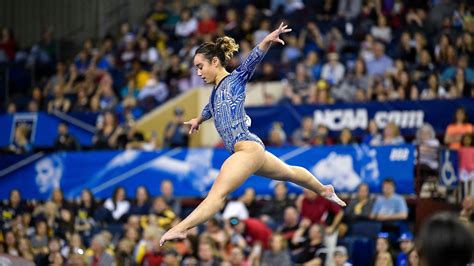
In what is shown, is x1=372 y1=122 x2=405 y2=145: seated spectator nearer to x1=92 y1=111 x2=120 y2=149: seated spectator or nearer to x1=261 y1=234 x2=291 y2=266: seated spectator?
x1=261 y1=234 x2=291 y2=266: seated spectator

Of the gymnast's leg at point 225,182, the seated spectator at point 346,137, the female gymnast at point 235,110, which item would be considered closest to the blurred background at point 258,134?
the seated spectator at point 346,137

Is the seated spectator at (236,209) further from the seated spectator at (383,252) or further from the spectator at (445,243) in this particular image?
the spectator at (445,243)

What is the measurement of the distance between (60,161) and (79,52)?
7091 millimetres

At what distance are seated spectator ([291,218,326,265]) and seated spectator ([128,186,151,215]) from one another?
269cm

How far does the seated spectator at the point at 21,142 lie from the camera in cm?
1602

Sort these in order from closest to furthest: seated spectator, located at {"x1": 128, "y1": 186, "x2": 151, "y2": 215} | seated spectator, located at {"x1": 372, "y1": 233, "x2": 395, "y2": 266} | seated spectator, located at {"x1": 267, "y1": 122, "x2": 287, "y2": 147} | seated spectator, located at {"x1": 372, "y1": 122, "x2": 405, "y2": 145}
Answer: seated spectator, located at {"x1": 372, "y1": 233, "x2": 395, "y2": 266} < seated spectator, located at {"x1": 372, "y1": 122, "x2": 405, "y2": 145} < seated spectator, located at {"x1": 128, "y1": 186, "x2": 151, "y2": 215} < seated spectator, located at {"x1": 267, "y1": 122, "x2": 287, "y2": 147}

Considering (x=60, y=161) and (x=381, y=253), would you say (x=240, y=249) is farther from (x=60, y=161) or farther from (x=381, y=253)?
(x=60, y=161)

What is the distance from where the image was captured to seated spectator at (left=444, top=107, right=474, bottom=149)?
12.6 metres

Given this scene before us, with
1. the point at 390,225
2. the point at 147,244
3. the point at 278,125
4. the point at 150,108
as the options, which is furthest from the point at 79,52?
the point at 390,225

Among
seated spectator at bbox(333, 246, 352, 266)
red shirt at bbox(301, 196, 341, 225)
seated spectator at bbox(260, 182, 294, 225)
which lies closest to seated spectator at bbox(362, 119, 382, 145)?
seated spectator at bbox(260, 182, 294, 225)

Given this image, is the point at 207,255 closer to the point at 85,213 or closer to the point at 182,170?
the point at 182,170

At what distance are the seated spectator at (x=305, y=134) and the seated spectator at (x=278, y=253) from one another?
2816 millimetres

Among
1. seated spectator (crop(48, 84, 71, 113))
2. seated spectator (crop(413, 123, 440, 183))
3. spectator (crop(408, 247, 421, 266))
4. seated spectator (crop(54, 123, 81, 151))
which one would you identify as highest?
seated spectator (crop(48, 84, 71, 113))

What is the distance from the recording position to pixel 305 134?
13602 millimetres
